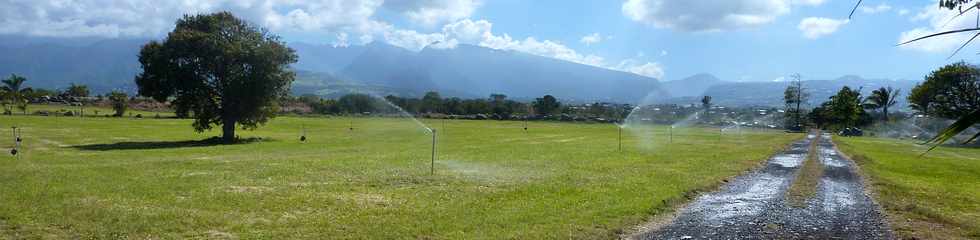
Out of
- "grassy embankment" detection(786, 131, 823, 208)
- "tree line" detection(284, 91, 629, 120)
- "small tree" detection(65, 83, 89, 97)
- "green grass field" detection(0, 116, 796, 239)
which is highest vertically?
"small tree" detection(65, 83, 89, 97)

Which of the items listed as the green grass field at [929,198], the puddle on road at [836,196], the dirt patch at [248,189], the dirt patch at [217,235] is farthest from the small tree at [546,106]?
the dirt patch at [217,235]

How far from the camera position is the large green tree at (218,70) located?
4503cm

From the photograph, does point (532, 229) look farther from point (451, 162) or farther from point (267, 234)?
point (451, 162)

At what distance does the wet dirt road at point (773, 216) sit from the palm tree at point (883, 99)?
135401 millimetres

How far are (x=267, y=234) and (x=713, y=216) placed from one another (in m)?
10.0

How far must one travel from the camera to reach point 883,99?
138 meters

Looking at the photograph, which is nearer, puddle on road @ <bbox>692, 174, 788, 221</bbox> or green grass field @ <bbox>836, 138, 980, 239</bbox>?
green grass field @ <bbox>836, 138, 980, 239</bbox>

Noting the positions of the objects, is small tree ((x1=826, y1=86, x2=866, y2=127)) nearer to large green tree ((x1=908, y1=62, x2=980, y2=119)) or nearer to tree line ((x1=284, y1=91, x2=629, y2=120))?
large green tree ((x1=908, y1=62, x2=980, y2=119))

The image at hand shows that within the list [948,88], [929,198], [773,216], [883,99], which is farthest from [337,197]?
[883,99]

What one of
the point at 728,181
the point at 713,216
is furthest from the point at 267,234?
the point at 728,181

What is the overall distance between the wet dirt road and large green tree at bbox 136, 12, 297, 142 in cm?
3646

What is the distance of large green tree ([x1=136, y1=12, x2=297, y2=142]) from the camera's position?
45.0 m

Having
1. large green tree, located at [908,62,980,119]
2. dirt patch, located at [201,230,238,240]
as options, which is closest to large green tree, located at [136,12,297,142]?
dirt patch, located at [201,230,238,240]

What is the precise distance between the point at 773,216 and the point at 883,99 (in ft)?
478
